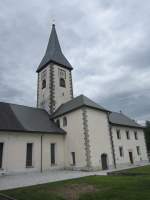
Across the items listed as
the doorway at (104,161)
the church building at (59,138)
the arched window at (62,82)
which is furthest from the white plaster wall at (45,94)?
the doorway at (104,161)

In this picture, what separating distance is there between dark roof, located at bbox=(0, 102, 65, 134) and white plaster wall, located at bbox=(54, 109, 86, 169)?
4.22 feet

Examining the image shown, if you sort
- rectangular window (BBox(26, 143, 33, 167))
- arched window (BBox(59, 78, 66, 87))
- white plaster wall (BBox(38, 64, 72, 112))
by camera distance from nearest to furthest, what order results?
rectangular window (BBox(26, 143, 33, 167)), white plaster wall (BBox(38, 64, 72, 112)), arched window (BBox(59, 78, 66, 87))

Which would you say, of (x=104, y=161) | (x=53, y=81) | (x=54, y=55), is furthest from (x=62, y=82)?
(x=104, y=161)

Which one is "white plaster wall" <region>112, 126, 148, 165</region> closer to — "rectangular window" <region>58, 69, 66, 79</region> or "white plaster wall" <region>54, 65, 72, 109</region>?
"white plaster wall" <region>54, 65, 72, 109</region>

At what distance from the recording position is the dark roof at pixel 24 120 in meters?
19.3

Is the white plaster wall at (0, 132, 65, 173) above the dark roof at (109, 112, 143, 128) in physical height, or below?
below

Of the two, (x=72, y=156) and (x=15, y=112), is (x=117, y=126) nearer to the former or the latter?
(x=72, y=156)

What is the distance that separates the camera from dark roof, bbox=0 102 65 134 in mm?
19297

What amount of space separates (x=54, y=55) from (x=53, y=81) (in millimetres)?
5457

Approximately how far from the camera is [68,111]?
22.5 m

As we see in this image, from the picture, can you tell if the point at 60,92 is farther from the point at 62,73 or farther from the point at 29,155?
the point at 29,155

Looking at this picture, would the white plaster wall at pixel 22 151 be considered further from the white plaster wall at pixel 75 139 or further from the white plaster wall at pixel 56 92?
the white plaster wall at pixel 56 92

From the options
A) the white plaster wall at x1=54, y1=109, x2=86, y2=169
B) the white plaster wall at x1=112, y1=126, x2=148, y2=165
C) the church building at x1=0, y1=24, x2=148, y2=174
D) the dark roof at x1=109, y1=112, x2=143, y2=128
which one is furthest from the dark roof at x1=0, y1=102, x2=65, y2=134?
the dark roof at x1=109, y1=112, x2=143, y2=128

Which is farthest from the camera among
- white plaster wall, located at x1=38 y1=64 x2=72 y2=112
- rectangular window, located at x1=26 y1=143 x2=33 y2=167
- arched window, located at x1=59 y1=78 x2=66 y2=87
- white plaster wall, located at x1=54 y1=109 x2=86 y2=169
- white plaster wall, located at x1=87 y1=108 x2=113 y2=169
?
arched window, located at x1=59 y1=78 x2=66 y2=87
